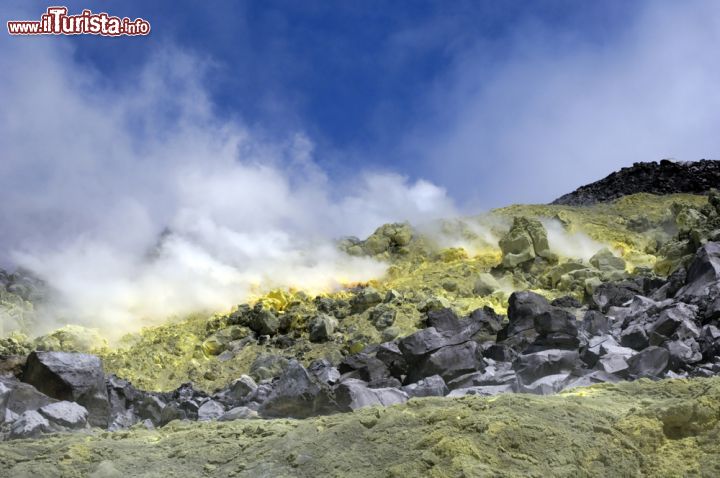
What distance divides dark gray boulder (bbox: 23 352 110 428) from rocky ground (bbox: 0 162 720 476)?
0.02 meters

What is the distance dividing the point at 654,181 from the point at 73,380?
83.7 ft

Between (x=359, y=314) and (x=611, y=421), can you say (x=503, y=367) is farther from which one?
(x=359, y=314)

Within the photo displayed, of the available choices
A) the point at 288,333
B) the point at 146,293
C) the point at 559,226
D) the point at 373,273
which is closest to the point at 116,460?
the point at 288,333

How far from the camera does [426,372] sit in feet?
29.2

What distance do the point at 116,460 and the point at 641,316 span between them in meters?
7.81

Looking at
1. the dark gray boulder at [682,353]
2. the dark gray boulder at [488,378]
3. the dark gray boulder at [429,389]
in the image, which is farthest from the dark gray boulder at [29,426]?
Result: the dark gray boulder at [682,353]

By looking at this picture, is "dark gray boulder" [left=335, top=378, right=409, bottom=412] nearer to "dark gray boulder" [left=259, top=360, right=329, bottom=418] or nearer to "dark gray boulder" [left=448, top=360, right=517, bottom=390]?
"dark gray boulder" [left=259, top=360, right=329, bottom=418]

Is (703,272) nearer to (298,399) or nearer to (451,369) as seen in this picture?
(451,369)

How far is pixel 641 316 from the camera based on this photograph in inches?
398

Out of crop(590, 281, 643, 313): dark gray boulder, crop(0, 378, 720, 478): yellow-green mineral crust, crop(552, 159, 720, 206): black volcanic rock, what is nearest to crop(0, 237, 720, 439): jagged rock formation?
crop(590, 281, 643, 313): dark gray boulder

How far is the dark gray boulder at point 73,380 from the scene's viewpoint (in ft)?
25.6

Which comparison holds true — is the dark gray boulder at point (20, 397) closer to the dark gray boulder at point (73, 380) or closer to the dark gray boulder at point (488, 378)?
the dark gray boulder at point (73, 380)

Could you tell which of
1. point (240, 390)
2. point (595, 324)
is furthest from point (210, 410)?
point (595, 324)

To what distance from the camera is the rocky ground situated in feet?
13.9
